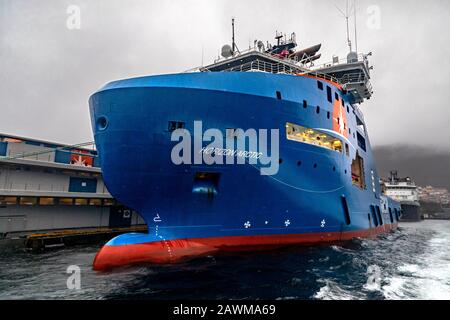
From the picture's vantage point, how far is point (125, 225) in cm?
2725

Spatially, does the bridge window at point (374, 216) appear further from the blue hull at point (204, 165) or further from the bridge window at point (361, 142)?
the blue hull at point (204, 165)

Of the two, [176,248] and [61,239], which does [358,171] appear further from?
[61,239]

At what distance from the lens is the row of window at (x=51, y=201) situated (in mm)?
19722

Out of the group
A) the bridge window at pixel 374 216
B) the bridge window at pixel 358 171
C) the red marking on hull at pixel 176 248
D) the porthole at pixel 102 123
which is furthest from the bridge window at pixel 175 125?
the bridge window at pixel 374 216

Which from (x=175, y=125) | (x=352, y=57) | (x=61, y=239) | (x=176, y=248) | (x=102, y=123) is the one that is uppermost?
(x=352, y=57)

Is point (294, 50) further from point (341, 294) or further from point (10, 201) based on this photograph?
point (10, 201)

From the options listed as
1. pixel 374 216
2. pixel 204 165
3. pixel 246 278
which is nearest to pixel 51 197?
pixel 204 165

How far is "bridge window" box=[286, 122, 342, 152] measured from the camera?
14423 mm

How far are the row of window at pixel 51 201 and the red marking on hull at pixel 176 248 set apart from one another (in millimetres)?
13344

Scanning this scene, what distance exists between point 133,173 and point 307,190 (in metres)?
9.10

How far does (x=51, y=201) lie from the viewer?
21.9m

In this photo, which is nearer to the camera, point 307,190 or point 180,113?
point 180,113

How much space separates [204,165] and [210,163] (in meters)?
0.29
